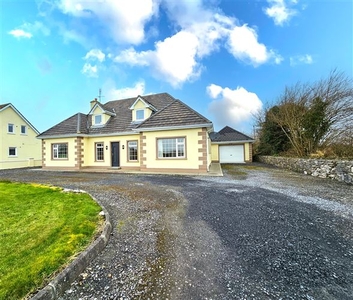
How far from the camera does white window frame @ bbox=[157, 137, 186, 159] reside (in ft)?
44.1

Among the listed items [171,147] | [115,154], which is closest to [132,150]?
[115,154]

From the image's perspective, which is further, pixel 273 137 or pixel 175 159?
pixel 273 137

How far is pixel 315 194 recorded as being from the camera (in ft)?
22.6

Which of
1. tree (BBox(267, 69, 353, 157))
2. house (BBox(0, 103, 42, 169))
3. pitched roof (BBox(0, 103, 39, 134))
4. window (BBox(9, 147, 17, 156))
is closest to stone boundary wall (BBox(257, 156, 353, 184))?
tree (BBox(267, 69, 353, 157))

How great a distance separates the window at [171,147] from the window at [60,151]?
33.0 feet

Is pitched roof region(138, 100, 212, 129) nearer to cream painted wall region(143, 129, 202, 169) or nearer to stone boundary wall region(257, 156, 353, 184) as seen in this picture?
cream painted wall region(143, 129, 202, 169)

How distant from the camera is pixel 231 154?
24000mm

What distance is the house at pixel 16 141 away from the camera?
21991 mm

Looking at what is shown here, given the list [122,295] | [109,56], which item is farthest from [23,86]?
[122,295]

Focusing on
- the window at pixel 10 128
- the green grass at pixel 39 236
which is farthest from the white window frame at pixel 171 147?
the window at pixel 10 128

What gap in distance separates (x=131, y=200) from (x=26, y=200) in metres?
3.66

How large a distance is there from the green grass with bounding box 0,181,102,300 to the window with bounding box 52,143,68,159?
39.8ft

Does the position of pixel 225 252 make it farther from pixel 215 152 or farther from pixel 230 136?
pixel 230 136

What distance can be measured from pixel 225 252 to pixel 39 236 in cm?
363
